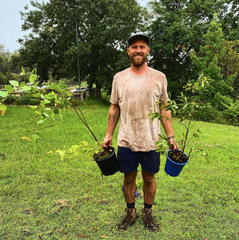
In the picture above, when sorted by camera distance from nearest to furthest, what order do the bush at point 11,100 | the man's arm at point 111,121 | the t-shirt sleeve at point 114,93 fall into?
the t-shirt sleeve at point 114,93
the man's arm at point 111,121
the bush at point 11,100

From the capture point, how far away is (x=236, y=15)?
16.2 m

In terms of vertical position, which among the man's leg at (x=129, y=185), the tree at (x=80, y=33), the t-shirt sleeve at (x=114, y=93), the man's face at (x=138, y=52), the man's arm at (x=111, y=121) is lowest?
the man's leg at (x=129, y=185)

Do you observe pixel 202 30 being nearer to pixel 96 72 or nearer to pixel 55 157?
pixel 96 72

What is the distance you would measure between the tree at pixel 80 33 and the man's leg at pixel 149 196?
13.0m

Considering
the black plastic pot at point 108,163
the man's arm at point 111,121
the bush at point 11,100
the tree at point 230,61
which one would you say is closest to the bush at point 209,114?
the tree at point 230,61

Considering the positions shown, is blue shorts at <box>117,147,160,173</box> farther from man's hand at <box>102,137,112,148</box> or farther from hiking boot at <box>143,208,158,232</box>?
hiking boot at <box>143,208,158,232</box>

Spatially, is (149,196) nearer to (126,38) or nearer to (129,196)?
(129,196)

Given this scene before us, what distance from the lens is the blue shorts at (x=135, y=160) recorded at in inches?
90.2

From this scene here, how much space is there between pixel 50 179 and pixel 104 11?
567 inches

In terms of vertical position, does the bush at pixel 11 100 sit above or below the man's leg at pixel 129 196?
below

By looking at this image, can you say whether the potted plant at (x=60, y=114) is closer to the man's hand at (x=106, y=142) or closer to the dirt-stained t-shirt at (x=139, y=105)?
the man's hand at (x=106, y=142)

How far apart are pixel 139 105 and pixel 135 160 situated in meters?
0.61

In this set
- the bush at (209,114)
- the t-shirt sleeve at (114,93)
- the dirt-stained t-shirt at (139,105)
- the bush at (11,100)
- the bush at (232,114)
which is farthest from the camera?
the bush at (209,114)

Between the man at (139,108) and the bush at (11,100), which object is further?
the bush at (11,100)
